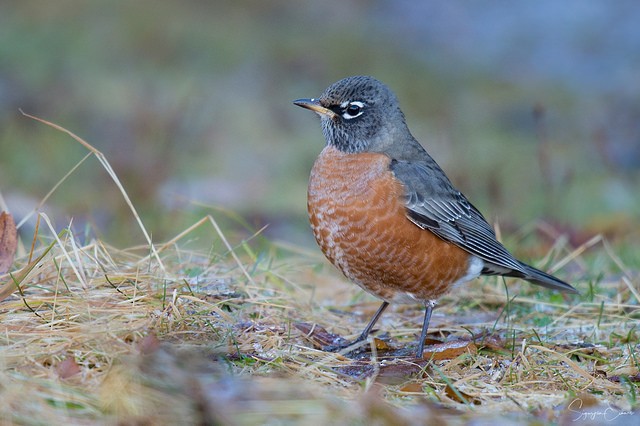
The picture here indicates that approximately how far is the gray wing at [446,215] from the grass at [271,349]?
1.17 ft

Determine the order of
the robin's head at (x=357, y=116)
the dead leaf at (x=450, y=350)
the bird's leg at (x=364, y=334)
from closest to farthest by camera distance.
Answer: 1. the dead leaf at (x=450, y=350)
2. the bird's leg at (x=364, y=334)
3. the robin's head at (x=357, y=116)

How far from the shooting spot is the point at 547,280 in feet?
18.5

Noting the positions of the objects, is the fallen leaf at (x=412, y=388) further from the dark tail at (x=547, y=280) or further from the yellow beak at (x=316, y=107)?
the yellow beak at (x=316, y=107)

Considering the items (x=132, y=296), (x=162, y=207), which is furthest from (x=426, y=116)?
(x=132, y=296)

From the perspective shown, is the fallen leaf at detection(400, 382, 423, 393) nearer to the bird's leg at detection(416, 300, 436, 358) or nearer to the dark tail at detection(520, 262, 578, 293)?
the bird's leg at detection(416, 300, 436, 358)

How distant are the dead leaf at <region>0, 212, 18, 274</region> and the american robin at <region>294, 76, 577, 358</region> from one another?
1.74 m

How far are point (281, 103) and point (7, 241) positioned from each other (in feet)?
27.0

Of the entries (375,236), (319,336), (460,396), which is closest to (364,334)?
(319,336)

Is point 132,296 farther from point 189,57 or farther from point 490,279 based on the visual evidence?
point 189,57

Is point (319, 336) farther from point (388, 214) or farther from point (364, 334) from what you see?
point (388, 214)

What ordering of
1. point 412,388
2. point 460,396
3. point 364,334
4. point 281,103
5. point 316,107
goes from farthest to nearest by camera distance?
point 281,103
point 316,107
point 364,334
point 412,388
point 460,396

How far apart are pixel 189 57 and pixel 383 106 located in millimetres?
8296

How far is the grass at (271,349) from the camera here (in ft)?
10.9

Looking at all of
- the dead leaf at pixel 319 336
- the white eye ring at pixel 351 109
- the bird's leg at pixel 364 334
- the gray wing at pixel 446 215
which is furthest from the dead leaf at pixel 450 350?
the white eye ring at pixel 351 109
